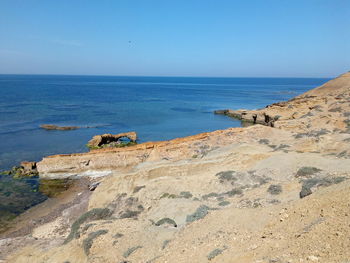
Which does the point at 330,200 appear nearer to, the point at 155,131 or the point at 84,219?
the point at 84,219

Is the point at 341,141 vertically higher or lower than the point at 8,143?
higher

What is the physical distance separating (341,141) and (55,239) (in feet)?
68.4

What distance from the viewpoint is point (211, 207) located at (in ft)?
49.5

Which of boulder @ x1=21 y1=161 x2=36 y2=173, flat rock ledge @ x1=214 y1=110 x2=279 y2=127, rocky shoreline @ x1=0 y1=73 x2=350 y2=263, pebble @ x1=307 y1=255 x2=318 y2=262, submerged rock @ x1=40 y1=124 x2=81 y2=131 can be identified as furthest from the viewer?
flat rock ledge @ x1=214 y1=110 x2=279 y2=127

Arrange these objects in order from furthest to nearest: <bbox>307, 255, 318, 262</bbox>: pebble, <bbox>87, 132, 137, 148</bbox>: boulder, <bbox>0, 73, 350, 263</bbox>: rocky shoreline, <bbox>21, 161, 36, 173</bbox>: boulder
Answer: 1. <bbox>87, 132, 137, 148</bbox>: boulder
2. <bbox>21, 161, 36, 173</bbox>: boulder
3. <bbox>0, 73, 350, 263</bbox>: rocky shoreline
4. <bbox>307, 255, 318, 262</bbox>: pebble

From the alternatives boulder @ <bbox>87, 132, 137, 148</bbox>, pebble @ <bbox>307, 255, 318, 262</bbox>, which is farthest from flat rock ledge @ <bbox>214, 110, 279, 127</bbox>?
pebble @ <bbox>307, 255, 318, 262</bbox>

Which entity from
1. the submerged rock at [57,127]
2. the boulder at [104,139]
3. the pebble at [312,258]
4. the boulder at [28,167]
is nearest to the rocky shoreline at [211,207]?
the pebble at [312,258]

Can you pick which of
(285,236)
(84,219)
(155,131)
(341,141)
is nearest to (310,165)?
(341,141)

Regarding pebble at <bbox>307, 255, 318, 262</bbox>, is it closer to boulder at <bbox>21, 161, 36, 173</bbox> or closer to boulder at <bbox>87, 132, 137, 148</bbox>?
boulder at <bbox>21, 161, 36, 173</bbox>

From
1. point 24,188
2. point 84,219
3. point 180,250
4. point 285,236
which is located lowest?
point 24,188

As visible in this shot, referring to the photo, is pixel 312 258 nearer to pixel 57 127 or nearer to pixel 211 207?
pixel 211 207

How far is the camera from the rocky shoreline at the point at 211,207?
9234mm

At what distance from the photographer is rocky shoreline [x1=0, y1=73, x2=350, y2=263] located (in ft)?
30.3

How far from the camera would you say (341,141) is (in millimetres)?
23281
